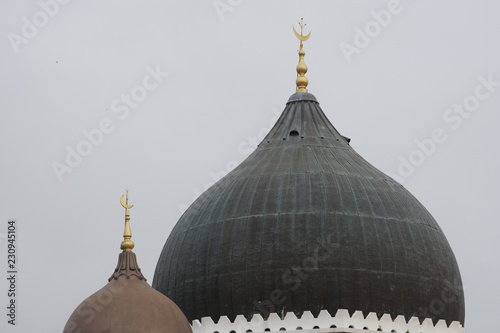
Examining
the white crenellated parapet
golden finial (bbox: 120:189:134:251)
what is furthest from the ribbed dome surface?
golden finial (bbox: 120:189:134:251)

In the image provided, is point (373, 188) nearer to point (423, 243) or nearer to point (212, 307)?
point (423, 243)

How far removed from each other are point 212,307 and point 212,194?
4529mm

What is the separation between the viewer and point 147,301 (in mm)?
55500

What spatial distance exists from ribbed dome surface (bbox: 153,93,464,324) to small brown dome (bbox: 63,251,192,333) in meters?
2.66

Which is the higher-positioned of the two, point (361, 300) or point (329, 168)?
point (329, 168)

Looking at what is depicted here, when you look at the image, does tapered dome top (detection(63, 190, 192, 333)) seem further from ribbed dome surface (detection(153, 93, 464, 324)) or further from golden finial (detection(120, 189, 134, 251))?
ribbed dome surface (detection(153, 93, 464, 324))

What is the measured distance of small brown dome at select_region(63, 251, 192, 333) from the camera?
5484 cm

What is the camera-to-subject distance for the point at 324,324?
56.5 m

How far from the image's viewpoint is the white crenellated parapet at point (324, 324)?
56.5 m

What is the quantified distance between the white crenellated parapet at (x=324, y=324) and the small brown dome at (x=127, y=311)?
1.85m

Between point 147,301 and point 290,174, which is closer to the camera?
point 147,301

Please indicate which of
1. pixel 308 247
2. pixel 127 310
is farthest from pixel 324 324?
pixel 127 310

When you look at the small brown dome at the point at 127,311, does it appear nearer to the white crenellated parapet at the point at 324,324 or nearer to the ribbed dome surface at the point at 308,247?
the white crenellated parapet at the point at 324,324

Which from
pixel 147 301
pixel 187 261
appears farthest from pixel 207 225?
pixel 147 301
